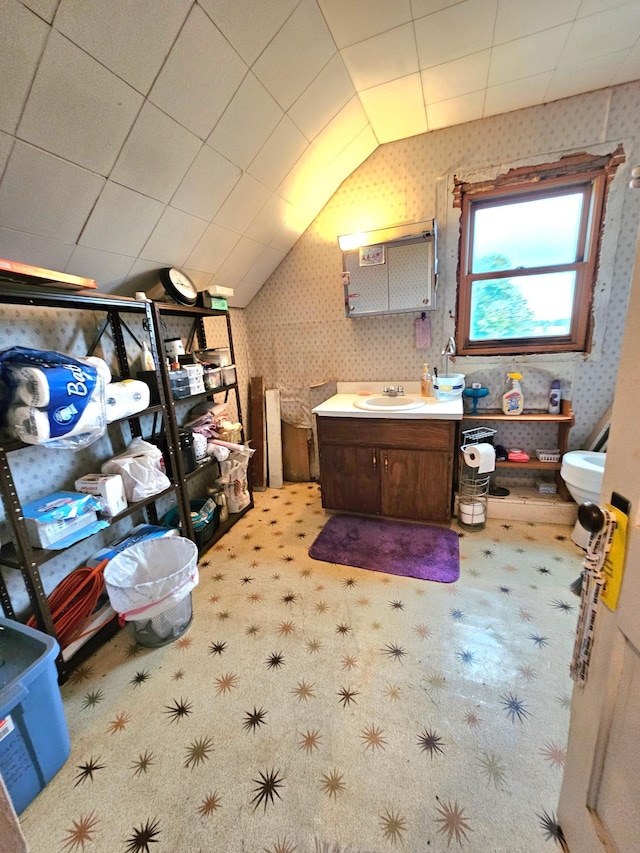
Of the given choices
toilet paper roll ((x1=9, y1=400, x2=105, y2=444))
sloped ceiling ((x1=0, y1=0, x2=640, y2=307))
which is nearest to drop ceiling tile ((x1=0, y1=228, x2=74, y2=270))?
sloped ceiling ((x1=0, y1=0, x2=640, y2=307))

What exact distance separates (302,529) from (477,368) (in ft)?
5.53

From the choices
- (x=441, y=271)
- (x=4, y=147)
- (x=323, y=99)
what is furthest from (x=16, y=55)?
(x=441, y=271)

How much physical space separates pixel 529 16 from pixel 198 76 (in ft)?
4.45

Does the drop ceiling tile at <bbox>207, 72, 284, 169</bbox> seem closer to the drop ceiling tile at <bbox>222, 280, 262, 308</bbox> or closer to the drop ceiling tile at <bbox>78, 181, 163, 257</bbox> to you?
the drop ceiling tile at <bbox>78, 181, 163, 257</bbox>

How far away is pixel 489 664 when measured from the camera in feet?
4.49

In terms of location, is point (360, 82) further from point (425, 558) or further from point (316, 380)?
point (425, 558)

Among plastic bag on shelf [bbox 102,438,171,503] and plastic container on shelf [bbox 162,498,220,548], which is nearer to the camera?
plastic bag on shelf [bbox 102,438,171,503]

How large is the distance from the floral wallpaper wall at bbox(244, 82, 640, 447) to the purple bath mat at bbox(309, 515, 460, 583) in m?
1.06

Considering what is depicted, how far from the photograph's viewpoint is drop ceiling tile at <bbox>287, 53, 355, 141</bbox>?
5.23ft

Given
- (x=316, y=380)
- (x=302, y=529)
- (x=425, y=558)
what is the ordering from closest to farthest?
(x=425, y=558) → (x=302, y=529) → (x=316, y=380)

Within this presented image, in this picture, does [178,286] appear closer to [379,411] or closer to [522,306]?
[379,411]

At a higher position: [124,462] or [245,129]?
[245,129]

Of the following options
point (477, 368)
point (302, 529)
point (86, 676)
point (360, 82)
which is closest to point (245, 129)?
point (360, 82)

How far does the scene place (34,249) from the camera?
1358 mm
